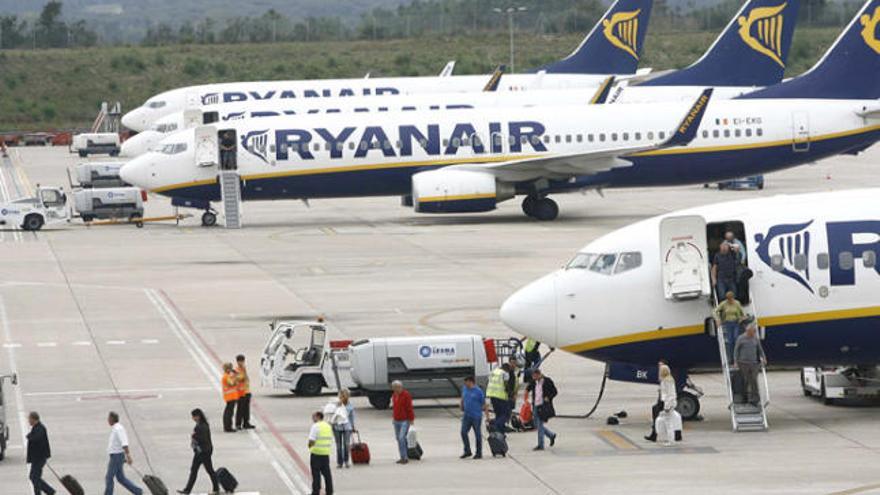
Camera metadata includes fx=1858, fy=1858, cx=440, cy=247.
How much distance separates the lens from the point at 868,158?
104812 mm

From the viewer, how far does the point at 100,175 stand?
90.4 metres

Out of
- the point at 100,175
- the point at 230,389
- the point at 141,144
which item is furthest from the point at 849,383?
the point at 141,144

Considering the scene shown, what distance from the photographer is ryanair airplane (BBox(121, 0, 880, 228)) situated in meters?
71.3

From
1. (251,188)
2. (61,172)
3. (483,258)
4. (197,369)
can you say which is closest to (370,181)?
(251,188)

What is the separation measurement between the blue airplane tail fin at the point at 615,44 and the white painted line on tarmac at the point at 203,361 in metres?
57.8

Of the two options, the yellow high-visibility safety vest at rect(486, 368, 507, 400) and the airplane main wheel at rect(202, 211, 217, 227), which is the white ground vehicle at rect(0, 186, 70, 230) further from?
the yellow high-visibility safety vest at rect(486, 368, 507, 400)

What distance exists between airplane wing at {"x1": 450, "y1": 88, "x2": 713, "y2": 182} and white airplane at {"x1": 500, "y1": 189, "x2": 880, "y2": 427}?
109 ft

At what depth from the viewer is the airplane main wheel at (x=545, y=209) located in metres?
72.9

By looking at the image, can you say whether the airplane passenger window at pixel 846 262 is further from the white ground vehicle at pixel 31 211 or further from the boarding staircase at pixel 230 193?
the white ground vehicle at pixel 31 211

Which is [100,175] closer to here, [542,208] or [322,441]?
[542,208]

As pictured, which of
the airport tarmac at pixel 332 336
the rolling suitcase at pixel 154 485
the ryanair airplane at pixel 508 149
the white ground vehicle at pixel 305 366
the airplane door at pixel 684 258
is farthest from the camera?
the ryanair airplane at pixel 508 149

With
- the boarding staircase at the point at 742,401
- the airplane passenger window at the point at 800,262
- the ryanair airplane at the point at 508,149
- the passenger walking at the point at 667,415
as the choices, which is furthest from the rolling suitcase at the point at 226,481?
the ryanair airplane at the point at 508,149

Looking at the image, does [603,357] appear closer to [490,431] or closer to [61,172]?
[490,431]

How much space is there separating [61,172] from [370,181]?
42158mm
